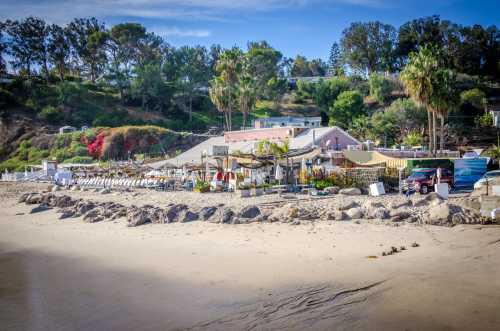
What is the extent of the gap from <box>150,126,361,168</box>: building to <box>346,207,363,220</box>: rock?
714 inches

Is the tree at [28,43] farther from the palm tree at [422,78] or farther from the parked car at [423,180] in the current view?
the parked car at [423,180]

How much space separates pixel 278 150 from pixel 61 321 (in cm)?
1949

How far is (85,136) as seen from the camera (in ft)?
171

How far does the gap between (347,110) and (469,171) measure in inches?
1489

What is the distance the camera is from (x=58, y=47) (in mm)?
74062

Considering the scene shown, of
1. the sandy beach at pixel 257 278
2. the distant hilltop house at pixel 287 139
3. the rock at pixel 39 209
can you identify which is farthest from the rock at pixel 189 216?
the distant hilltop house at pixel 287 139

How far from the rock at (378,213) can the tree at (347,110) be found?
46.7 meters

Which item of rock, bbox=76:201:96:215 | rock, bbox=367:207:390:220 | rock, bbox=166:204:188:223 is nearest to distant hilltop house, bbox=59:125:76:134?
rock, bbox=76:201:96:215

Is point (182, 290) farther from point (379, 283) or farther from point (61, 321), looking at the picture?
point (379, 283)

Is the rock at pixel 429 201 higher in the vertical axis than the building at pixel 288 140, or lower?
lower

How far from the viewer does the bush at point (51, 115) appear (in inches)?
2360

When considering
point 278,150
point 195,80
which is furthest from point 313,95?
point 278,150

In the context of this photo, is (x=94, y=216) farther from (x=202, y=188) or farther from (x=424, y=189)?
(x=424, y=189)

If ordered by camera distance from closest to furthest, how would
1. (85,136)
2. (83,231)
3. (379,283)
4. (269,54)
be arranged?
(379,283)
(83,231)
(85,136)
(269,54)
